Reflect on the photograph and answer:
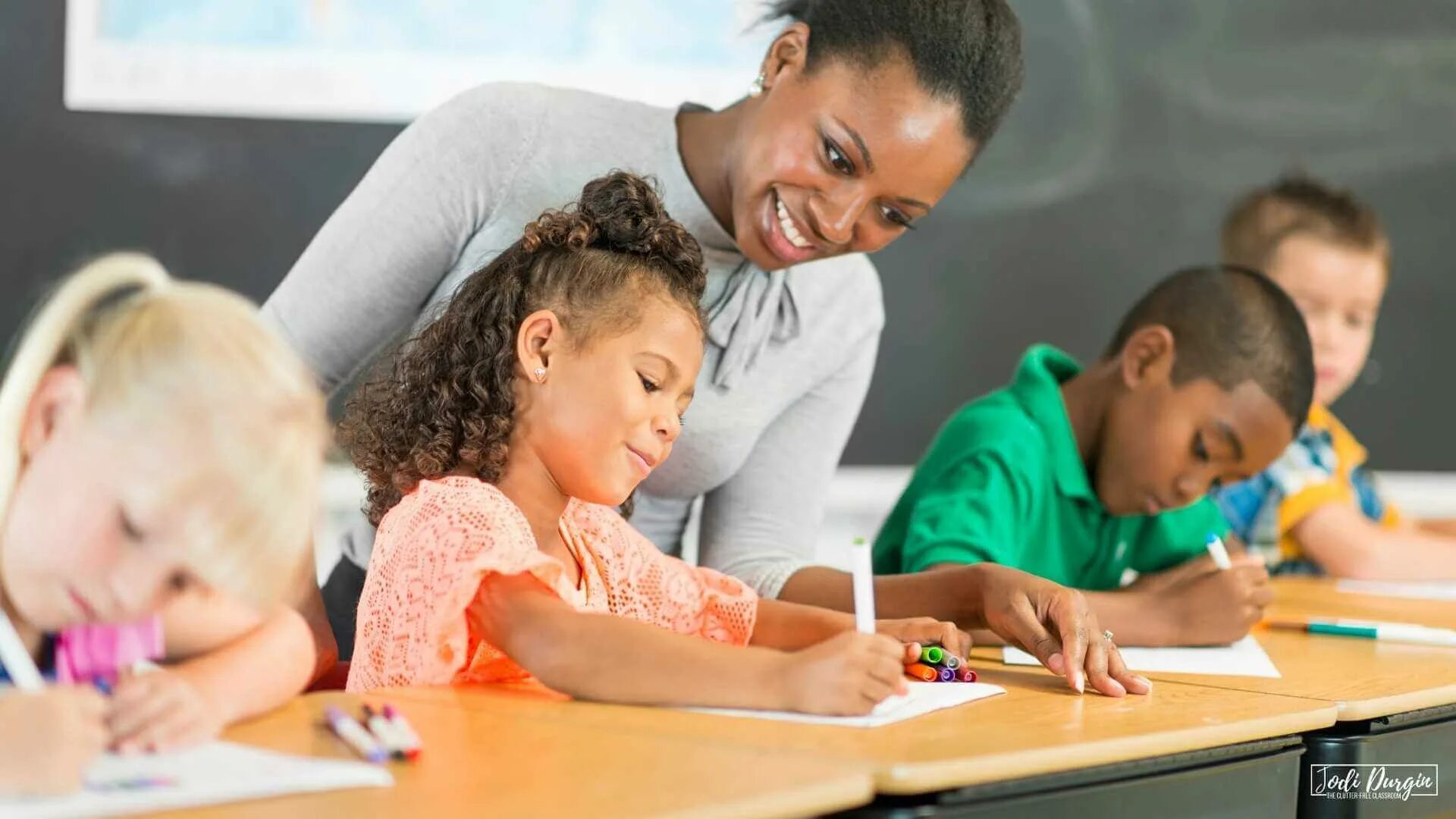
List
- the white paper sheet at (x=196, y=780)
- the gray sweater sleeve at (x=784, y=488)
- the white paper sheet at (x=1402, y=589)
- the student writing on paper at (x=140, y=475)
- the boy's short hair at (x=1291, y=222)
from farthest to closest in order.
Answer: the boy's short hair at (x=1291, y=222), the white paper sheet at (x=1402, y=589), the gray sweater sleeve at (x=784, y=488), the student writing on paper at (x=140, y=475), the white paper sheet at (x=196, y=780)

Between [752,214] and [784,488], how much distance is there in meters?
0.43

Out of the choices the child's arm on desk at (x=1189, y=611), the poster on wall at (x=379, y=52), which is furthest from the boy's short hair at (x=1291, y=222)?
the child's arm on desk at (x=1189, y=611)

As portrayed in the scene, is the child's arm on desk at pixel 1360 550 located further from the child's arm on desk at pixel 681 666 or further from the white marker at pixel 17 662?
the white marker at pixel 17 662

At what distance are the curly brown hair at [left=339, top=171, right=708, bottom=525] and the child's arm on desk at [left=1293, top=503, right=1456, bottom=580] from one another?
1697 millimetres

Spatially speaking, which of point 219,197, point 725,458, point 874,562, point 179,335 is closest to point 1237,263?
point 874,562

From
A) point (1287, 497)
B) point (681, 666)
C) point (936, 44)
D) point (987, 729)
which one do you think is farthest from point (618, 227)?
point (1287, 497)

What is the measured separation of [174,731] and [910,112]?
105 cm

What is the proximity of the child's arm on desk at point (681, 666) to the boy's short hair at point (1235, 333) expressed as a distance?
3.84 feet

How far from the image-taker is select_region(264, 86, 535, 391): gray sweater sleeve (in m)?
1.88

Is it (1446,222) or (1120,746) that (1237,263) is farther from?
(1120,746)

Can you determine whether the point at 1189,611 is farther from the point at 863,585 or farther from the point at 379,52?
the point at 379,52

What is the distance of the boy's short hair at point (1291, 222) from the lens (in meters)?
3.25

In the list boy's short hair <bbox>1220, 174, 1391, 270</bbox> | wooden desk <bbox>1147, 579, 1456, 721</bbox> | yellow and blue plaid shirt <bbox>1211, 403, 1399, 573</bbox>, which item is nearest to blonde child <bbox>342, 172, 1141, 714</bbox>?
wooden desk <bbox>1147, 579, 1456, 721</bbox>

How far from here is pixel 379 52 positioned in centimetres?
265
